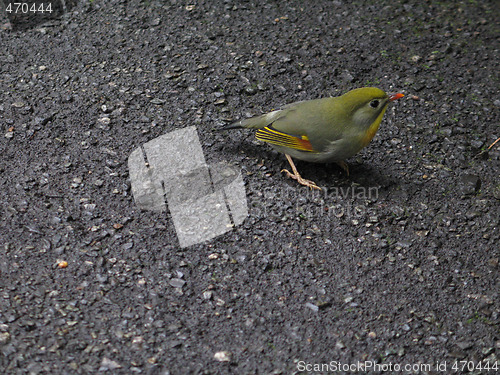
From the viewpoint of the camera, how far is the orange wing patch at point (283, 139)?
12.3ft

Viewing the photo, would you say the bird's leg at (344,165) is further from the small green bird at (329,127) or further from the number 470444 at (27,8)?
the number 470444 at (27,8)

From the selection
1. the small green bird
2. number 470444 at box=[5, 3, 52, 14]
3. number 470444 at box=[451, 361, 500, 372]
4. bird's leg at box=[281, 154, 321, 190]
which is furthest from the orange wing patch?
number 470444 at box=[5, 3, 52, 14]

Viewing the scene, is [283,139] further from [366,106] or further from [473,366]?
[473,366]

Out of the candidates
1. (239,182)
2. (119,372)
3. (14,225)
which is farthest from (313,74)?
(119,372)

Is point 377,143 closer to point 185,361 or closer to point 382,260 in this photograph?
point 382,260

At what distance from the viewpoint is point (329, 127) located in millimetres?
3697

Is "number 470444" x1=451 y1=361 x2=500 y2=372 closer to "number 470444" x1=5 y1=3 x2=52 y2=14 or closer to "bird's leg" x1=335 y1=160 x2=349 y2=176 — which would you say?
"bird's leg" x1=335 y1=160 x2=349 y2=176

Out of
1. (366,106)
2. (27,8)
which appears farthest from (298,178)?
(27,8)

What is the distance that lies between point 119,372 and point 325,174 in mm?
1974

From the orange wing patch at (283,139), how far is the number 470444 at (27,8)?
271cm

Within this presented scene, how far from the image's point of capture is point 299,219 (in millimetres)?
3609

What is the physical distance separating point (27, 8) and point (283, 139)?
10.0 feet

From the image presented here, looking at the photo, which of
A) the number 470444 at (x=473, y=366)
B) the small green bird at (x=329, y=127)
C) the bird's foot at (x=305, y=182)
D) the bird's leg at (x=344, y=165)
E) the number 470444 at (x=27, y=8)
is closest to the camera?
the number 470444 at (x=473, y=366)

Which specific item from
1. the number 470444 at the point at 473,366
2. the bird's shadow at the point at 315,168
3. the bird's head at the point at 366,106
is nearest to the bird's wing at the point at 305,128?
the bird's head at the point at 366,106
